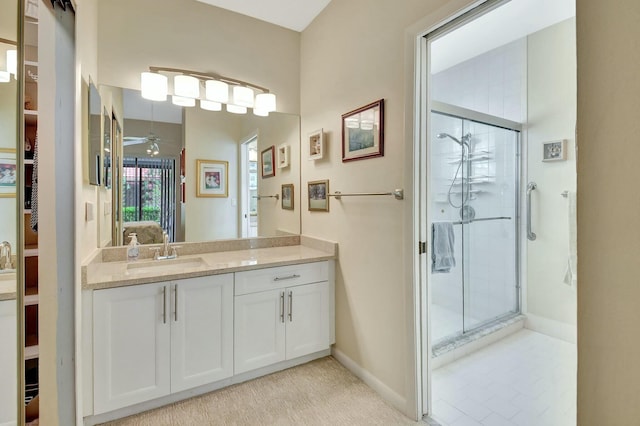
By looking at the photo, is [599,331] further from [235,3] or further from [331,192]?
[235,3]

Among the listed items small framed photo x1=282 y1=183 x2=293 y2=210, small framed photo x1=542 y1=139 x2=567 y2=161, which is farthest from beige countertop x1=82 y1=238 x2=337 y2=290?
small framed photo x1=542 y1=139 x2=567 y2=161

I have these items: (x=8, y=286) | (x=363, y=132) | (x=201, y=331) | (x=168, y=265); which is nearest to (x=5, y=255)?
(x=8, y=286)

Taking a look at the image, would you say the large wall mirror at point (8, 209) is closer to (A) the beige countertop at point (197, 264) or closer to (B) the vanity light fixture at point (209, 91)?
(A) the beige countertop at point (197, 264)

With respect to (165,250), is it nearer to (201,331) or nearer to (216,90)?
(201,331)

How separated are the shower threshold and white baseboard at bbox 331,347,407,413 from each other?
0.58 metres

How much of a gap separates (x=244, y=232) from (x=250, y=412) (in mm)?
1323

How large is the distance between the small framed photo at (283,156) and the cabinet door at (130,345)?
4.60 feet

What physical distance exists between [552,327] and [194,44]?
149 inches

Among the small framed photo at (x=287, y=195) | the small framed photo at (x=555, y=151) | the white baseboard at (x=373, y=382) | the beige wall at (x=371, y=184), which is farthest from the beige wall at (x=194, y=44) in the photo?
the small framed photo at (x=555, y=151)

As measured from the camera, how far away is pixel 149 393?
1.70 m

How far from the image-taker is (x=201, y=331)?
71.8 inches

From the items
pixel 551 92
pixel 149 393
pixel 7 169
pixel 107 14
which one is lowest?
pixel 149 393

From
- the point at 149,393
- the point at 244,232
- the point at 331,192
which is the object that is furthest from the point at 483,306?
the point at 149,393

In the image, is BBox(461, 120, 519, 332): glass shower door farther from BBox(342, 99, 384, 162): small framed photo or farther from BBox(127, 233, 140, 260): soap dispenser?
BBox(127, 233, 140, 260): soap dispenser
